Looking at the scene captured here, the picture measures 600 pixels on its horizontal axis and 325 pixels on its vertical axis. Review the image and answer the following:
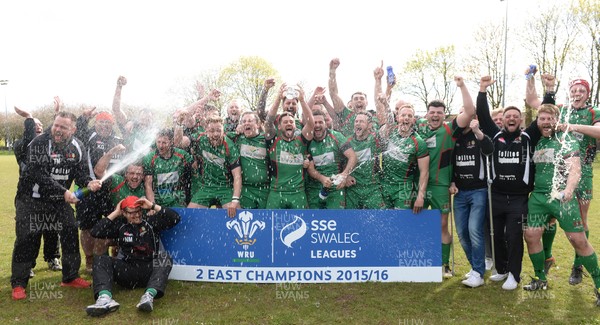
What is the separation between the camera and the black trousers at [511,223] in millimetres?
5660

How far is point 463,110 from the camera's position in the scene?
5.85m

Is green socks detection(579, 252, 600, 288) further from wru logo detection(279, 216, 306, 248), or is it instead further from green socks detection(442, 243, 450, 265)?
wru logo detection(279, 216, 306, 248)

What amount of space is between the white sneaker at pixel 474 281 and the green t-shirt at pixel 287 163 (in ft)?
8.19

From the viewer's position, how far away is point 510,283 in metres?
5.66

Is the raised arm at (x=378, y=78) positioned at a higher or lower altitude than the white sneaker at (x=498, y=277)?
higher

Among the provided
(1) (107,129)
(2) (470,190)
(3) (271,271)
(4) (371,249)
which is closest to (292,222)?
(3) (271,271)

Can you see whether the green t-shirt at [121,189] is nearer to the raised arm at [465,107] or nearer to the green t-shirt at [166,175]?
the green t-shirt at [166,175]

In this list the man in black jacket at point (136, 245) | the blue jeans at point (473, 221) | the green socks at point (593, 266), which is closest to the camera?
the green socks at point (593, 266)

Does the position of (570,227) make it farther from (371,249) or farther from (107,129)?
(107,129)

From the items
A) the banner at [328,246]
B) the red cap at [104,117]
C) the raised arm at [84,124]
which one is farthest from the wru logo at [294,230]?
the raised arm at [84,124]

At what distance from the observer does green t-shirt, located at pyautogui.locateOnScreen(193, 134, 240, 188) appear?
6137mm

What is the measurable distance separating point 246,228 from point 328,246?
1117 mm

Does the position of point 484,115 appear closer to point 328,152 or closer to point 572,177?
point 572,177

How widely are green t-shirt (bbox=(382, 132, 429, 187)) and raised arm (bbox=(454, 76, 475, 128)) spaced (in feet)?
1.83
